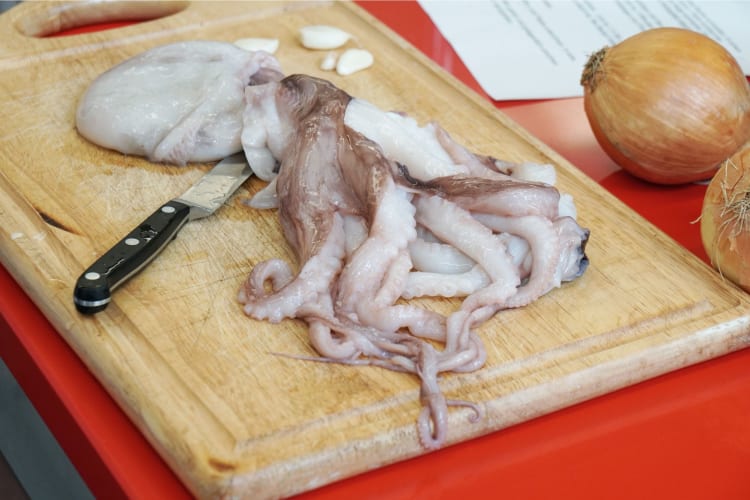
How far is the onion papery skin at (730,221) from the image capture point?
5.98 ft

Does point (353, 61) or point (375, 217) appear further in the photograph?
point (353, 61)

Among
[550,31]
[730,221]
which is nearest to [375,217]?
[730,221]

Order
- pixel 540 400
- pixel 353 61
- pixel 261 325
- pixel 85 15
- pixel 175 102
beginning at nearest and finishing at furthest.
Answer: pixel 540 400 → pixel 261 325 → pixel 175 102 → pixel 353 61 → pixel 85 15

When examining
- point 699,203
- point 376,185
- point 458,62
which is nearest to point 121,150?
point 376,185

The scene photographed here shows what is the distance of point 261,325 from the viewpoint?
5.71 feet

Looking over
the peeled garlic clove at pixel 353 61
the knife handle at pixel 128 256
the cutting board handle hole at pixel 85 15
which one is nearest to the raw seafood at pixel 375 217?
the knife handle at pixel 128 256

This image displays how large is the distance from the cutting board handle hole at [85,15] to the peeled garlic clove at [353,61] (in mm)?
551

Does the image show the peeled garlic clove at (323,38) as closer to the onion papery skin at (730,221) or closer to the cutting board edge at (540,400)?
the onion papery skin at (730,221)

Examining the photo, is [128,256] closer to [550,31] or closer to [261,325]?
[261,325]

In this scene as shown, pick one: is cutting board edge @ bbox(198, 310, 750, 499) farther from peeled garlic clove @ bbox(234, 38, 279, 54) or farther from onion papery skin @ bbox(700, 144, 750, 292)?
peeled garlic clove @ bbox(234, 38, 279, 54)

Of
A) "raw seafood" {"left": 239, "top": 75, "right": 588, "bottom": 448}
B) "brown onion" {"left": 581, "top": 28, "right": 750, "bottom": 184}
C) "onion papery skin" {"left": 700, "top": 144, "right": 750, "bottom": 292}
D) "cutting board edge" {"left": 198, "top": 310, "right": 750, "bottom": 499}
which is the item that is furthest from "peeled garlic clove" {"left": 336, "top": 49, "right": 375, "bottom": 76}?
"cutting board edge" {"left": 198, "top": 310, "right": 750, "bottom": 499}

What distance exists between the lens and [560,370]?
5.50ft

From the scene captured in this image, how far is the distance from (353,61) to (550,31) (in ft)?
2.33

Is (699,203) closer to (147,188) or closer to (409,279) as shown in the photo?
(409,279)
